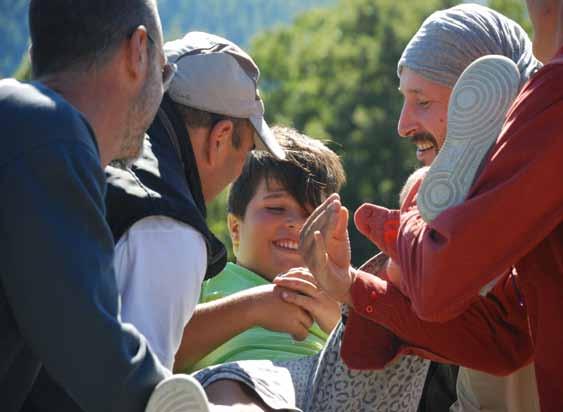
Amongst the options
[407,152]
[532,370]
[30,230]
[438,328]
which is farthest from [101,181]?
[407,152]

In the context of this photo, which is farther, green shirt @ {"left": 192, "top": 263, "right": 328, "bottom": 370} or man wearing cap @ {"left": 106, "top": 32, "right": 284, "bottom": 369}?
green shirt @ {"left": 192, "top": 263, "right": 328, "bottom": 370}

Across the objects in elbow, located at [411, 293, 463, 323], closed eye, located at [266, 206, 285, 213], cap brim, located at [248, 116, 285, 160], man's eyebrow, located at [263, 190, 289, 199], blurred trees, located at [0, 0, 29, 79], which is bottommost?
blurred trees, located at [0, 0, 29, 79]

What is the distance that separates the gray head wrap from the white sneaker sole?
4.67 ft

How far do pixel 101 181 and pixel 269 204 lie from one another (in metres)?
2.14

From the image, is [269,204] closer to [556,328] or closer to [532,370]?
[532,370]

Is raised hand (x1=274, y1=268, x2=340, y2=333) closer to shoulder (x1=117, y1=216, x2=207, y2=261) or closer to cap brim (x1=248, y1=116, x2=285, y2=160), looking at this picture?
cap brim (x1=248, y1=116, x2=285, y2=160)

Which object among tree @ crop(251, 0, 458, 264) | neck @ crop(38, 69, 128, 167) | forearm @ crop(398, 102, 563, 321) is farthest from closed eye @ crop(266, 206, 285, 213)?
tree @ crop(251, 0, 458, 264)

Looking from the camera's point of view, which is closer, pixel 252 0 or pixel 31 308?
pixel 31 308

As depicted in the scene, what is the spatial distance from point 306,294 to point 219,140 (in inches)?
24.6

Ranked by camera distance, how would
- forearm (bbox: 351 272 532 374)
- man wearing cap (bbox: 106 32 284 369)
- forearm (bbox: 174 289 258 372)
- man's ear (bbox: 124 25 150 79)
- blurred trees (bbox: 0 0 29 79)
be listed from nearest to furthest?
1. man's ear (bbox: 124 25 150 79)
2. man wearing cap (bbox: 106 32 284 369)
3. forearm (bbox: 351 272 532 374)
4. forearm (bbox: 174 289 258 372)
5. blurred trees (bbox: 0 0 29 79)

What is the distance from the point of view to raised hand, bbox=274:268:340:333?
405 centimetres

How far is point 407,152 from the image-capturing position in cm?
2920

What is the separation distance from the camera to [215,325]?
4.08 meters

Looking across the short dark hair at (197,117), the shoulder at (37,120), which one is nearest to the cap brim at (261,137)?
the short dark hair at (197,117)
